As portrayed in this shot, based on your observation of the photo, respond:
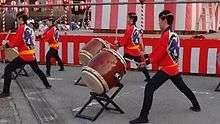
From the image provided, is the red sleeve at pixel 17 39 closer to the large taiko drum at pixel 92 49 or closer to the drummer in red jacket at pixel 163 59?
the large taiko drum at pixel 92 49

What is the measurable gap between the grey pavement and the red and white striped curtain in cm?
606

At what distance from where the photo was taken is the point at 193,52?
1374 cm

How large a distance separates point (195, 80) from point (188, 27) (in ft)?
20.6

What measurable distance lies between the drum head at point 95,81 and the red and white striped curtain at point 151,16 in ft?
33.9

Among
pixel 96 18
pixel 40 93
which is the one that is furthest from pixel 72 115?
pixel 96 18

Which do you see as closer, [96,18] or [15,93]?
[15,93]

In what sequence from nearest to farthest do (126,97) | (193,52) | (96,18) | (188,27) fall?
(126,97), (193,52), (188,27), (96,18)

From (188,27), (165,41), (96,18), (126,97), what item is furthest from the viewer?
(96,18)

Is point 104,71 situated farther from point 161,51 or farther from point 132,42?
point 132,42

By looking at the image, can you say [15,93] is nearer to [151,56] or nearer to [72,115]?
[72,115]

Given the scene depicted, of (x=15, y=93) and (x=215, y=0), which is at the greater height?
(x=215, y=0)

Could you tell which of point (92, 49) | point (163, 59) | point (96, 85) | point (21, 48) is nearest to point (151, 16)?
point (92, 49)

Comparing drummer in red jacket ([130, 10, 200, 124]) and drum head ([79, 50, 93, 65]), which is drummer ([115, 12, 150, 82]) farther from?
drummer in red jacket ([130, 10, 200, 124])

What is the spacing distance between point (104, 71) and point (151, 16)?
1131cm
